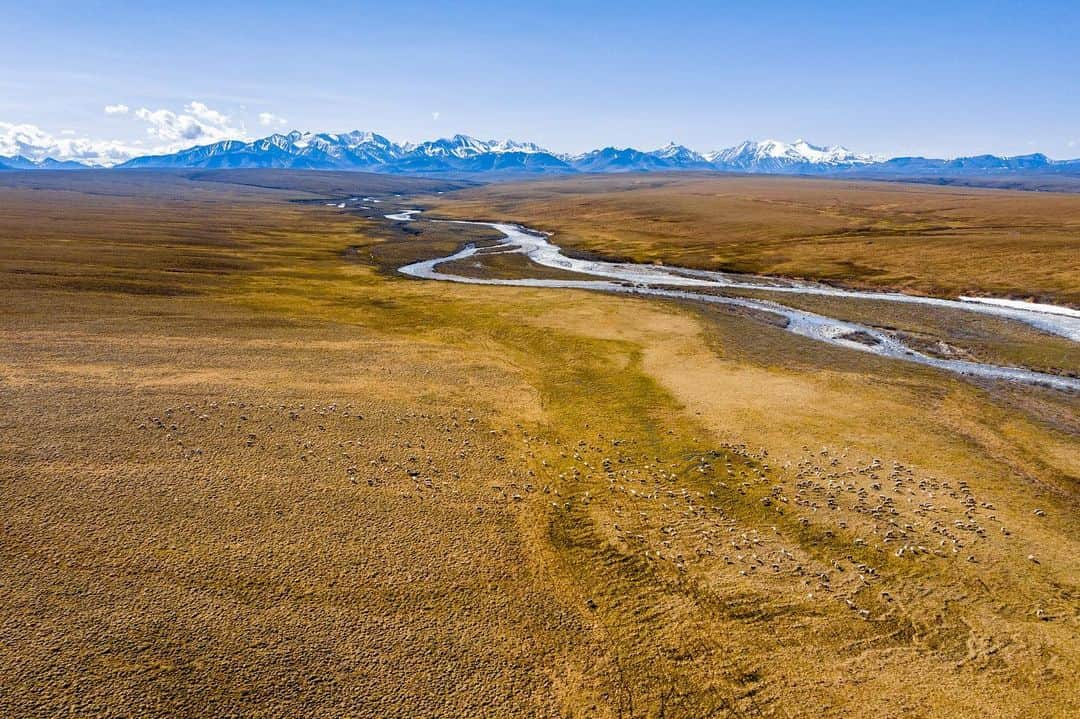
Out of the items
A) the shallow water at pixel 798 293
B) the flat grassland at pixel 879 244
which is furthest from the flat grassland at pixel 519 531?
the flat grassland at pixel 879 244

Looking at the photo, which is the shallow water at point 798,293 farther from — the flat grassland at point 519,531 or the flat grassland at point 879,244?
the flat grassland at point 519,531

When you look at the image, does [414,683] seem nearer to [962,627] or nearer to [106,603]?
[106,603]

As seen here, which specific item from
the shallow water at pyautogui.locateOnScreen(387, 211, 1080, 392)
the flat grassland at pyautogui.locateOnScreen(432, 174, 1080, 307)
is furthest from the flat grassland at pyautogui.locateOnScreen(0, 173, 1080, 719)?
the flat grassland at pyautogui.locateOnScreen(432, 174, 1080, 307)

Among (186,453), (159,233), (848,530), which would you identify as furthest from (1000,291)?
(159,233)

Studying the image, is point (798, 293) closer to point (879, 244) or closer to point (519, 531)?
point (879, 244)

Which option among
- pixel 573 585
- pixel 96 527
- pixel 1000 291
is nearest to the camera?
pixel 573 585

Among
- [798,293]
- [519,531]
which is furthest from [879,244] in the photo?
[519,531]
